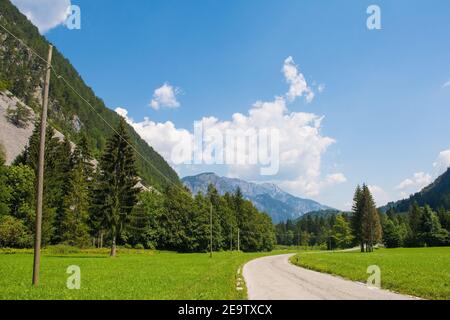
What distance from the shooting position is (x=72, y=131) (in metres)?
196

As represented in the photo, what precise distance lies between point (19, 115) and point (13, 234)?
295 feet

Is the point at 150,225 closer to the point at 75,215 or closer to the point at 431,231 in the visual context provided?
the point at 75,215

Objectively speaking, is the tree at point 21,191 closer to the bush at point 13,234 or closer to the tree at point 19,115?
the bush at point 13,234

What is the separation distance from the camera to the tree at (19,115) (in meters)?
135

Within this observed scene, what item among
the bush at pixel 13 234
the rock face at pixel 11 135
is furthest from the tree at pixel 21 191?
the rock face at pixel 11 135

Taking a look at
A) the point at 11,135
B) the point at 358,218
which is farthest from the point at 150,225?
the point at 11,135

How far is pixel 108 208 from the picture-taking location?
5397 cm

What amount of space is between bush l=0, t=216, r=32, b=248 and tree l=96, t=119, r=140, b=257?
15656 millimetres

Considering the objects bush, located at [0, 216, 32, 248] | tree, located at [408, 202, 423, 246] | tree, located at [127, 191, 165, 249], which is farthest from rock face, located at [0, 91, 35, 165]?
tree, located at [408, 202, 423, 246]

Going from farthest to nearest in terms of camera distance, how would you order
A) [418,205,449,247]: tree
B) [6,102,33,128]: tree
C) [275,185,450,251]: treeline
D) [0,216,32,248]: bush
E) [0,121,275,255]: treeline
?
[6,102,33,128]: tree, [418,205,449,247]: tree, [275,185,450,251]: treeline, [0,216,32,248]: bush, [0,121,275,255]: treeline

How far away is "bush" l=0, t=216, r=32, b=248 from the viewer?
194 ft

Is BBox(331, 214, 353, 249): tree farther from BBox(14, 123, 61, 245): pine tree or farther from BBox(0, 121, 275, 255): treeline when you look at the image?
BBox(14, 123, 61, 245): pine tree

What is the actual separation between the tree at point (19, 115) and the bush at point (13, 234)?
280 ft
